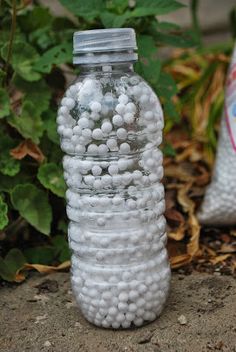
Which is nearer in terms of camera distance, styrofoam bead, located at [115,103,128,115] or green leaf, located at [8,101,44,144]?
styrofoam bead, located at [115,103,128,115]

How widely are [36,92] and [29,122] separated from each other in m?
0.09

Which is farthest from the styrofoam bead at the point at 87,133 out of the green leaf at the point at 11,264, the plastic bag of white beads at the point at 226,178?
the plastic bag of white beads at the point at 226,178

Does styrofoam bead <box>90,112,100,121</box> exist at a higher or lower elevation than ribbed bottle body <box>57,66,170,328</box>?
higher

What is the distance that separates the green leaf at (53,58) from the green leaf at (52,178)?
8.1 inches

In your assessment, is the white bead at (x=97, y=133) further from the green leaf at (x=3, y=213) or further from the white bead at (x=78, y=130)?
the green leaf at (x=3, y=213)

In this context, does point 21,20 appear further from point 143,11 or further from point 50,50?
point 143,11

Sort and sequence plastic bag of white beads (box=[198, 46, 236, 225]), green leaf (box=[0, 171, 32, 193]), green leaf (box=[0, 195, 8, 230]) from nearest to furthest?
green leaf (box=[0, 195, 8, 230])
green leaf (box=[0, 171, 32, 193])
plastic bag of white beads (box=[198, 46, 236, 225])

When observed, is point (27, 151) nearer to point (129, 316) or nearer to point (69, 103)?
point (69, 103)

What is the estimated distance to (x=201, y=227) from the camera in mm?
1533

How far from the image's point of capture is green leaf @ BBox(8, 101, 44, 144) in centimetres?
137

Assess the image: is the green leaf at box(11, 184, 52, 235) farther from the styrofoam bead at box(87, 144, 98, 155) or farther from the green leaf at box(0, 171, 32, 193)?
the styrofoam bead at box(87, 144, 98, 155)

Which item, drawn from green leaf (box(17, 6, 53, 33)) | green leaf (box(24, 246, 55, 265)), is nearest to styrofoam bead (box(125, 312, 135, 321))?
green leaf (box(24, 246, 55, 265))

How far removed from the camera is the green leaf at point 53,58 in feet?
4.53

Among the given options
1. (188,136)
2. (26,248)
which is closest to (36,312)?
(26,248)
